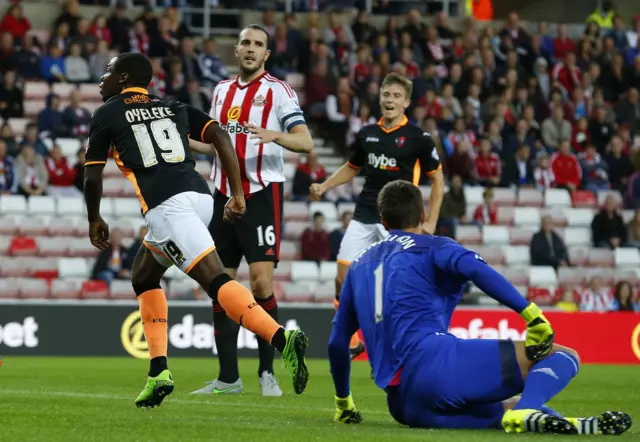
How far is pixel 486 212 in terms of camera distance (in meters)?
19.6

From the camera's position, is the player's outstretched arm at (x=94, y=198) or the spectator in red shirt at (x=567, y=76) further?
the spectator in red shirt at (x=567, y=76)

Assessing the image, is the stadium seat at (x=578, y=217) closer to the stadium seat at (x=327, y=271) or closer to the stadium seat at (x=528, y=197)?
the stadium seat at (x=528, y=197)

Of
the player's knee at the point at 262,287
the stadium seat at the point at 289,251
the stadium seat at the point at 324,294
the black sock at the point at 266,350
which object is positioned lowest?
the stadium seat at the point at 324,294

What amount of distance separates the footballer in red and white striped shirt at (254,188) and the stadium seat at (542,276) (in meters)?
10.1

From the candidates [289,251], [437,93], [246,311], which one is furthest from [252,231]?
[437,93]

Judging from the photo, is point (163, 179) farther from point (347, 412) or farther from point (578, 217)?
point (578, 217)

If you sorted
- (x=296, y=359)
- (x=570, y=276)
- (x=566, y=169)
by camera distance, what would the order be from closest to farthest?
(x=296, y=359) → (x=570, y=276) → (x=566, y=169)

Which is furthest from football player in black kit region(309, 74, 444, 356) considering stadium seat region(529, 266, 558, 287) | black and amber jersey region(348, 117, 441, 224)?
stadium seat region(529, 266, 558, 287)

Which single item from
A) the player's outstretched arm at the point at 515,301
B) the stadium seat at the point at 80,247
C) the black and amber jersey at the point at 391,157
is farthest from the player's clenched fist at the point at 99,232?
the stadium seat at the point at 80,247

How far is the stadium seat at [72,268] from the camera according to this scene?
17.1 m

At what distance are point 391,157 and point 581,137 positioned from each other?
→ 12027 millimetres

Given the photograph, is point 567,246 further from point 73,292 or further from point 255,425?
point 255,425

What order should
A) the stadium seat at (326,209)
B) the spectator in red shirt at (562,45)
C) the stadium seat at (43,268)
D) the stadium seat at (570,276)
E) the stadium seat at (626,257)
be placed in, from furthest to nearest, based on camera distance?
the spectator in red shirt at (562,45), the stadium seat at (626,257), the stadium seat at (570,276), the stadium seat at (326,209), the stadium seat at (43,268)

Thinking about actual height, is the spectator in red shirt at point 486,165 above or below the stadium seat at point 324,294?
above
